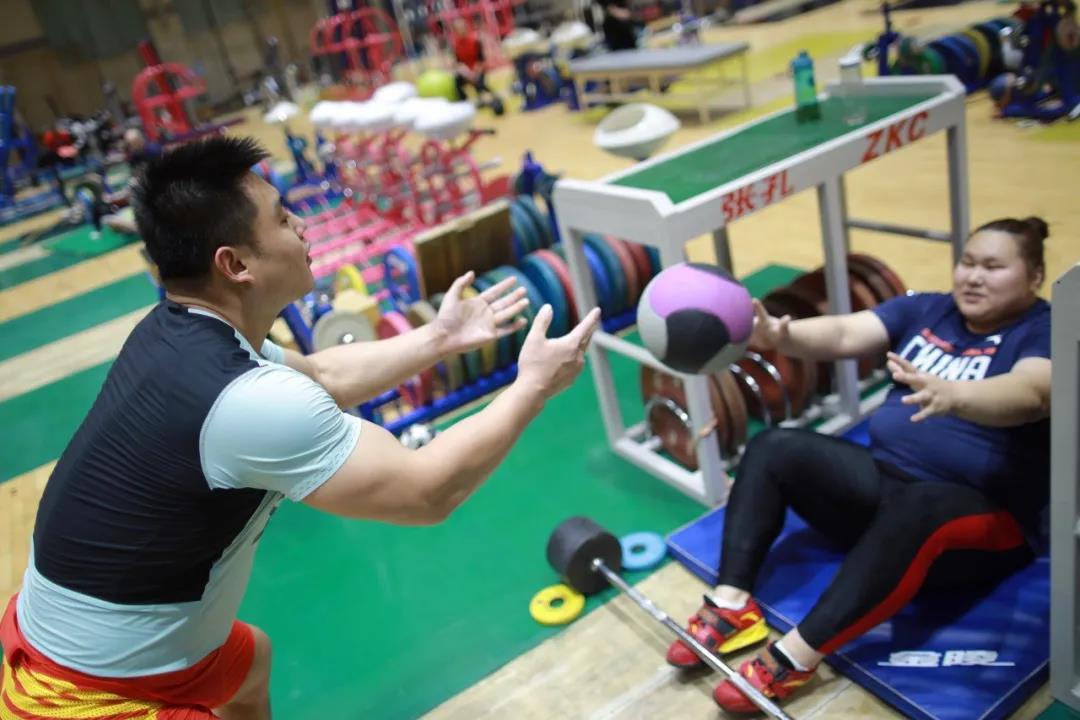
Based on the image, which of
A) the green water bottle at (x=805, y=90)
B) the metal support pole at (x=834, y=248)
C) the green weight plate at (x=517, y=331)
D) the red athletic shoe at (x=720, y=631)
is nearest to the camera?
the red athletic shoe at (x=720, y=631)

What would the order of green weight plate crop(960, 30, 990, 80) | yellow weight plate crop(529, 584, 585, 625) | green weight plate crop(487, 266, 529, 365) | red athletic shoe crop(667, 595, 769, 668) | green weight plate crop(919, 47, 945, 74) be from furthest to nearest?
green weight plate crop(960, 30, 990, 80)
green weight plate crop(919, 47, 945, 74)
green weight plate crop(487, 266, 529, 365)
yellow weight plate crop(529, 584, 585, 625)
red athletic shoe crop(667, 595, 769, 668)

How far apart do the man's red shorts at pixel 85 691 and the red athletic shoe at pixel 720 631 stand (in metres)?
1.05

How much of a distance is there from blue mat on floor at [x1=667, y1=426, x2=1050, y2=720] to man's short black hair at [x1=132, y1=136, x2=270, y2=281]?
1540 millimetres

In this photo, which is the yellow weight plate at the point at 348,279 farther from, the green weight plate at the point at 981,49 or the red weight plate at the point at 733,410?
the green weight plate at the point at 981,49

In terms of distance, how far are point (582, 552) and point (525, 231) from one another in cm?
228

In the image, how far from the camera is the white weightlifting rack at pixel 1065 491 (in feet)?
4.71

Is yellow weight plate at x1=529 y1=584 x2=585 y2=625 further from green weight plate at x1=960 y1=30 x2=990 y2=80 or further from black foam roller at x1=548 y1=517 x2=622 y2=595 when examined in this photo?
green weight plate at x1=960 y1=30 x2=990 y2=80

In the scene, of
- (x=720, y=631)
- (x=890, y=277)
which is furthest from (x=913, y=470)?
(x=890, y=277)

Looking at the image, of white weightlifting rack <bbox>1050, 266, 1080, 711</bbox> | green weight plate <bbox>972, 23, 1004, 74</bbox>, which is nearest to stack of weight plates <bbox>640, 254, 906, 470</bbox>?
white weightlifting rack <bbox>1050, 266, 1080, 711</bbox>

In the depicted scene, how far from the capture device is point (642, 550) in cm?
255

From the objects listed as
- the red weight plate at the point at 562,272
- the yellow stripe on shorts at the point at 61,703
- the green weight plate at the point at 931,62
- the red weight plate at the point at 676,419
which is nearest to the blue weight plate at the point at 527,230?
the red weight plate at the point at 562,272

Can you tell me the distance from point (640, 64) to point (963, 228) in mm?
5638

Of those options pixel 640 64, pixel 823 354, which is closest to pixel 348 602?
pixel 823 354

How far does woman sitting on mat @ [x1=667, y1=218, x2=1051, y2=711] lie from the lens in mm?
1808
